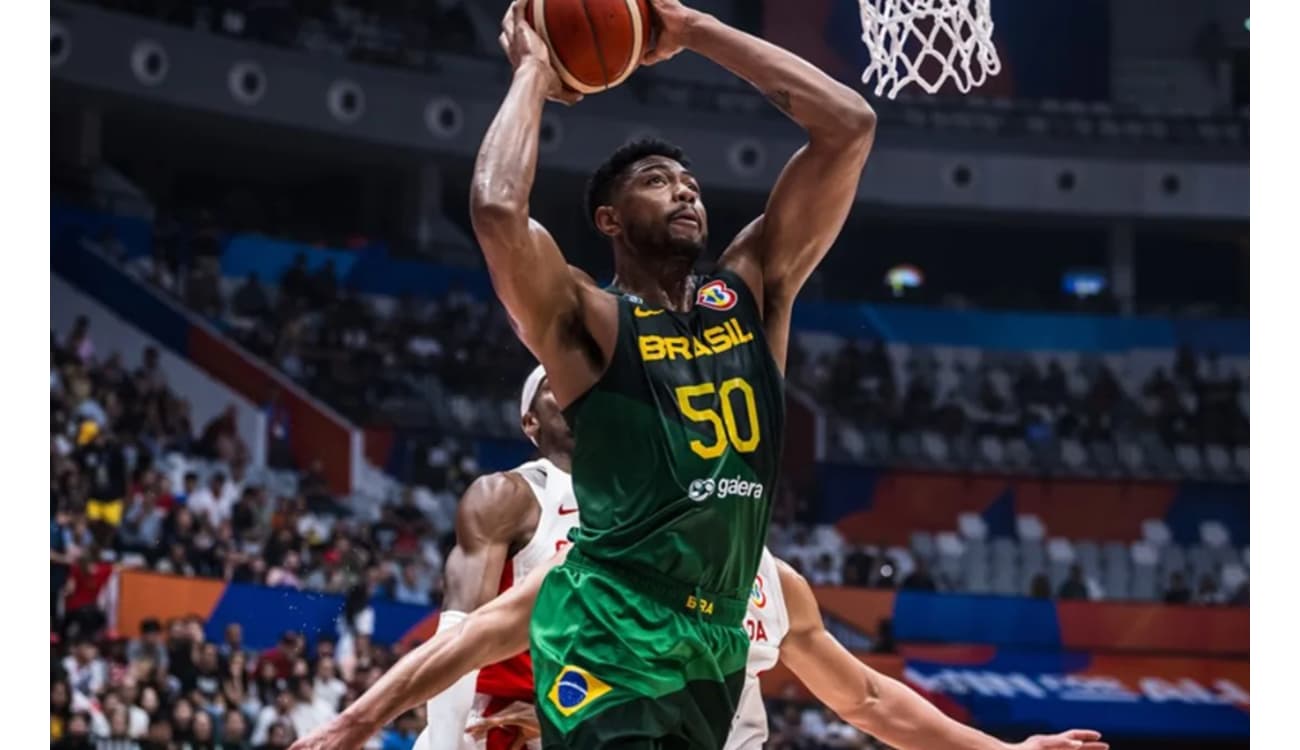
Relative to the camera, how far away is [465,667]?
4.59 m

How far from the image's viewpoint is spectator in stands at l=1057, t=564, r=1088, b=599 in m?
17.9

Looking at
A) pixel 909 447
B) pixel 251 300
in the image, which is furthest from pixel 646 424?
pixel 909 447

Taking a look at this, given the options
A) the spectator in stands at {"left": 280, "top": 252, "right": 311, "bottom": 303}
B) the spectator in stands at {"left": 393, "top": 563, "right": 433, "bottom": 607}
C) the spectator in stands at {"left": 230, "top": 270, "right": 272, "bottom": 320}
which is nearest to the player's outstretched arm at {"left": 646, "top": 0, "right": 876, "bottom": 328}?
the spectator in stands at {"left": 393, "top": 563, "right": 433, "bottom": 607}

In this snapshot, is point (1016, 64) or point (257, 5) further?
point (1016, 64)

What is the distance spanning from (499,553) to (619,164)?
1.59 m

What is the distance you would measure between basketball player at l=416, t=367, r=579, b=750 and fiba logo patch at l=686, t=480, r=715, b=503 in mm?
1425

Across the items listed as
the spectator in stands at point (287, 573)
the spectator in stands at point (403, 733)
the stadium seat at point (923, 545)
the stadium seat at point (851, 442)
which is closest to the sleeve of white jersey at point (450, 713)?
the spectator in stands at point (403, 733)

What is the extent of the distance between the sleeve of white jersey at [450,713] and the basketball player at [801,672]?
0.31 ft

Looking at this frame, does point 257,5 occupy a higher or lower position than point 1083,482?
higher

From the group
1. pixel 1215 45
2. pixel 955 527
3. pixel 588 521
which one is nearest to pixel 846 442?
pixel 955 527

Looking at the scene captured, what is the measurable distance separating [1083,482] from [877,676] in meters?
15.3

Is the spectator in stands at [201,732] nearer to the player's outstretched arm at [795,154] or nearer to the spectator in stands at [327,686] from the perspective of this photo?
the spectator in stands at [327,686]

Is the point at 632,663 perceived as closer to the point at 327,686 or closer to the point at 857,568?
the point at 327,686

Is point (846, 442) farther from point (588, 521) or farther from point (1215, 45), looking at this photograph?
point (588, 521)
